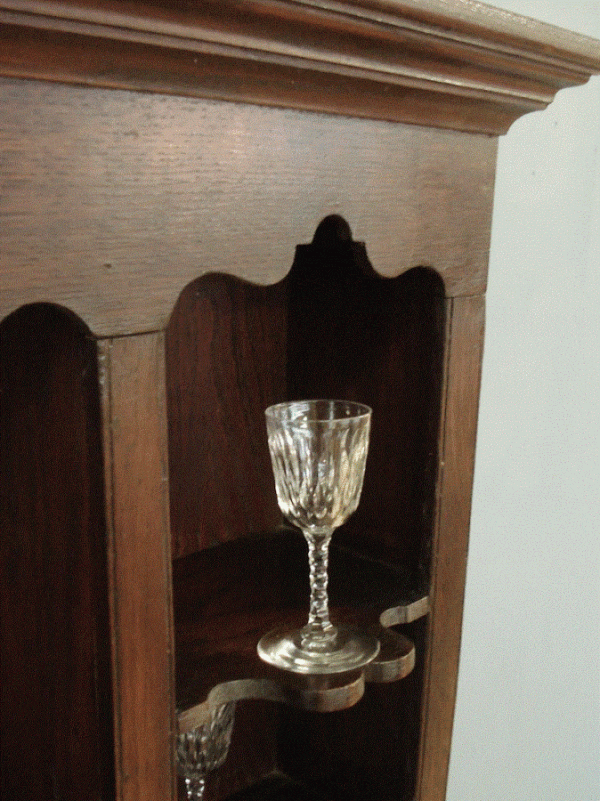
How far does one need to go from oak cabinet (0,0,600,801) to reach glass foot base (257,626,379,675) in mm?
18

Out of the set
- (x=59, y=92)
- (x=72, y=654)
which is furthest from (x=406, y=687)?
(x=59, y=92)

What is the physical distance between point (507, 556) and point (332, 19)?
2.73 feet

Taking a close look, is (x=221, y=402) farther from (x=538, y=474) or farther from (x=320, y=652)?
(x=538, y=474)

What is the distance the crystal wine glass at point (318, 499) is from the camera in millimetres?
613

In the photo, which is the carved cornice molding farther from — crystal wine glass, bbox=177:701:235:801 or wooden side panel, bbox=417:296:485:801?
crystal wine glass, bbox=177:701:235:801

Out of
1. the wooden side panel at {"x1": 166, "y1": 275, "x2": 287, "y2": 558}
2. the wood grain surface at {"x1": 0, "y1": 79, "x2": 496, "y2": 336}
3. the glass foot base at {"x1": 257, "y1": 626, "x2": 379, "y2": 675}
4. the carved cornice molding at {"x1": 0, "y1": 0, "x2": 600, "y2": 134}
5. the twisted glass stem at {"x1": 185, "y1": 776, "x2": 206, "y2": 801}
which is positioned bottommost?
the twisted glass stem at {"x1": 185, "y1": 776, "x2": 206, "y2": 801}

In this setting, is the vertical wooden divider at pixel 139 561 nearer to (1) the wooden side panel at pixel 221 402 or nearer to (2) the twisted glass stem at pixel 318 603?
(2) the twisted glass stem at pixel 318 603

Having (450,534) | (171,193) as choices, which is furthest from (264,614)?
(171,193)

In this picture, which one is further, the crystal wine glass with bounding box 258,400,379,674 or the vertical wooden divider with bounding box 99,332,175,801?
the crystal wine glass with bounding box 258,400,379,674

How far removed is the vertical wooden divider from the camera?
0.45 m

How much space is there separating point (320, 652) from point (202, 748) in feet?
0.53

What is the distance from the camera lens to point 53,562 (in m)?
0.51

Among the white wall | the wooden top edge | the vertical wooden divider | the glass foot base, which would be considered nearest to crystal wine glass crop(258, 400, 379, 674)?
the glass foot base

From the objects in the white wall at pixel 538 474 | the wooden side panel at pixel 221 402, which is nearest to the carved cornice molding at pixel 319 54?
the wooden side panel at pixel 221 402
